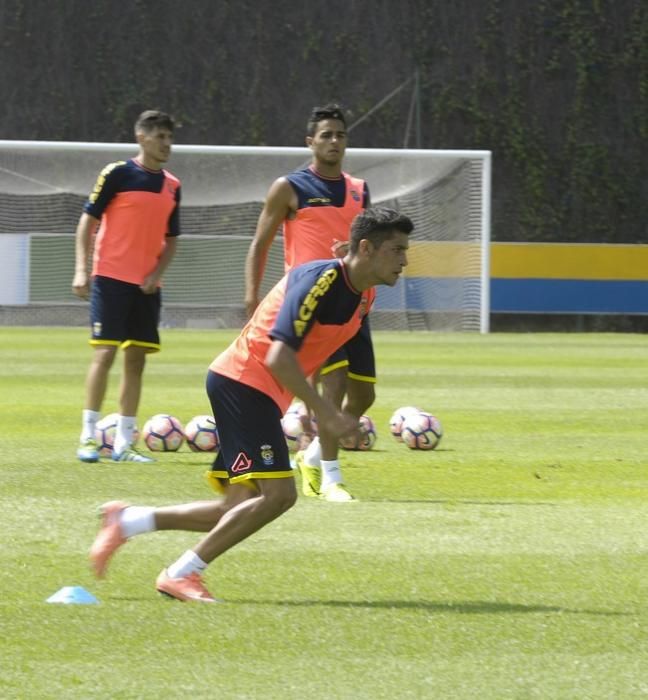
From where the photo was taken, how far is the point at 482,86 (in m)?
33.6

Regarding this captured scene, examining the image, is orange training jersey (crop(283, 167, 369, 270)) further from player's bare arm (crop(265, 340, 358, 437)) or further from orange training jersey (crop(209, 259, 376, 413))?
player's bare arm (crop(265, 340, 358, 437))

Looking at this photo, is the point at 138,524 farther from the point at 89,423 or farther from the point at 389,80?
the point at 389,80

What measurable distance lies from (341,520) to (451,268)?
2044 centimetres

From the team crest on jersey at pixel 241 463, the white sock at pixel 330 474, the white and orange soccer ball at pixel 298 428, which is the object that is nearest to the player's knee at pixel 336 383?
the white sock at pixel 330 474

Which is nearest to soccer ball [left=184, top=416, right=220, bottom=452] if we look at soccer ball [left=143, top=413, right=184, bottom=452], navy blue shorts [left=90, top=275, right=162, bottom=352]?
soccer ball [left=143, top=413, right=184, bottom=452]

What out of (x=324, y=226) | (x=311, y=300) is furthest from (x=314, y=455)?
(x=311, y=300)

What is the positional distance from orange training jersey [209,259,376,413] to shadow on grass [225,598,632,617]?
29.5 inches

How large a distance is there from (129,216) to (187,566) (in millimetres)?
5053

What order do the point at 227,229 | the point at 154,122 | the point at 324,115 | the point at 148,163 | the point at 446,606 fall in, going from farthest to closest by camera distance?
the point at 227,229 → the point at 148,163 → the point at 154,122 → the point at 324,115 → the point at 446,606

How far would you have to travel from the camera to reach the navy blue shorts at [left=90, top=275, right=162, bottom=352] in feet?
33.7

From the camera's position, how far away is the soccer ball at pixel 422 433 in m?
11.3

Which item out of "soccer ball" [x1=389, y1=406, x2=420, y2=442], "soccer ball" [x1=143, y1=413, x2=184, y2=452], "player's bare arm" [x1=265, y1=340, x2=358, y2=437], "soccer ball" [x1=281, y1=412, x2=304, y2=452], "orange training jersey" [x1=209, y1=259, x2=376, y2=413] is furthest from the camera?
"soccer ball" [x1=389, y1=406, x2=420, y2=442]

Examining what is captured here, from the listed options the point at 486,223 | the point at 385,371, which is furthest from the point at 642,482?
the point at 486,223

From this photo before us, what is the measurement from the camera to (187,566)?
5.82 metres
